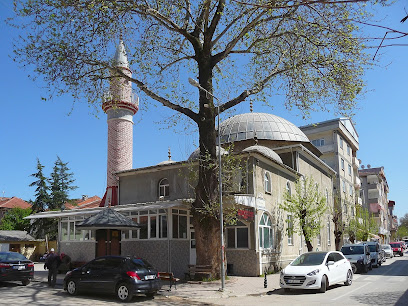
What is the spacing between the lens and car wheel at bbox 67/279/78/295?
1438 cm

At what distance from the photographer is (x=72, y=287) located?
47.6 ft

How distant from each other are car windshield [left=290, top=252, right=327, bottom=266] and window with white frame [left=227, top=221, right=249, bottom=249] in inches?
226

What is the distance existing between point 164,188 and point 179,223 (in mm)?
4998

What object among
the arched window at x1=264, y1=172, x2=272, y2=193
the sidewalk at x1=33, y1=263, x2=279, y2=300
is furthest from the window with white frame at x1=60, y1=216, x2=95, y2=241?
the arched window at x1=264, y1=172, x2=272, y2=193

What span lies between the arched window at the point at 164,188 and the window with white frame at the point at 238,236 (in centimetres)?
575

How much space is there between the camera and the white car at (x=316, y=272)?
48.2 feet

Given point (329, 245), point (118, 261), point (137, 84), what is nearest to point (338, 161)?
point (329, 245)

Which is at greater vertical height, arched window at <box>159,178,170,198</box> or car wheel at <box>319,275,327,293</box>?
arched window at <box>159,178,170,198</box>

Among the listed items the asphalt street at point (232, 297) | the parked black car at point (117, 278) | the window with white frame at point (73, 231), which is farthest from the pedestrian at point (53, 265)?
the window with white frame at point (73, 231)

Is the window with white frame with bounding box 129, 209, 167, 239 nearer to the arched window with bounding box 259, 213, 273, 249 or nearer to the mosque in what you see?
the mosque

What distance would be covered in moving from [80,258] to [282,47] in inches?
673

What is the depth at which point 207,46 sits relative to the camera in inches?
728

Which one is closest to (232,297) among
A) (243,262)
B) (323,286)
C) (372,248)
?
(323,286)

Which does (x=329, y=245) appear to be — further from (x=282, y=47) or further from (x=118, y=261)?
(x=118, y=261)
